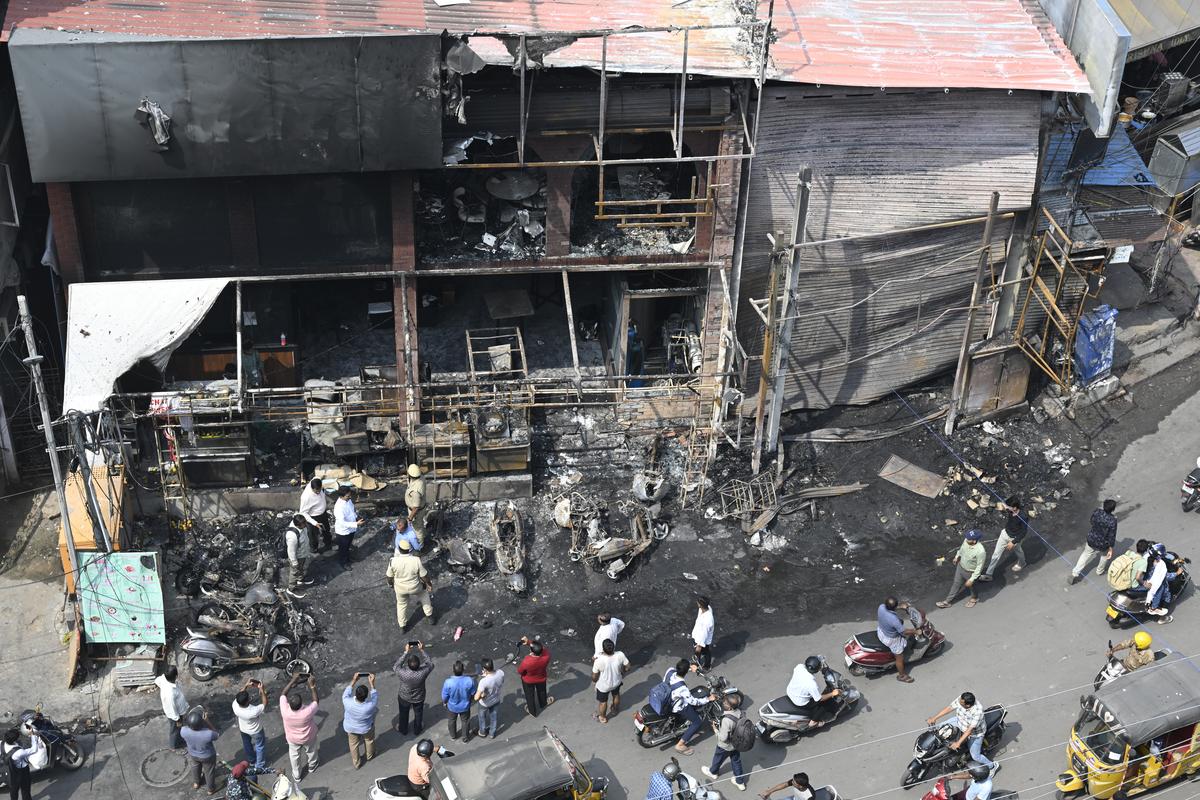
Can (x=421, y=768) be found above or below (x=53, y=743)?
above

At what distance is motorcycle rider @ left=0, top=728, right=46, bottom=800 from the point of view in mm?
20500

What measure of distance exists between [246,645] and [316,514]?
3.10 m

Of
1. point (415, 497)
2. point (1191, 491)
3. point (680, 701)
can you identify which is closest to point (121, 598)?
point (415, 497)

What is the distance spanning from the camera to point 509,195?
28.0 metres

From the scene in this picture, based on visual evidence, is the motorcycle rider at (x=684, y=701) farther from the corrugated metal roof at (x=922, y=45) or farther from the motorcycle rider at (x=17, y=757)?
the corrugated metal roof at (x=922, y=45)

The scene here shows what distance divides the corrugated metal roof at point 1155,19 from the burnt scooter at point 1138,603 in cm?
1613

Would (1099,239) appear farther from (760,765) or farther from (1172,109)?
(760,765)

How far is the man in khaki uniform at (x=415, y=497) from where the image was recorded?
85.4 feet

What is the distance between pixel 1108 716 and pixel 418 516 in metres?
13.4

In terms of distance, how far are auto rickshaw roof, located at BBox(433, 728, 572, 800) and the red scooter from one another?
6108 millimetres

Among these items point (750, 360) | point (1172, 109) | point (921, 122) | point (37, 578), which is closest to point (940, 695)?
point (750, 360)

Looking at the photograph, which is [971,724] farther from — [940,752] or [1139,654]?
[1139,654]

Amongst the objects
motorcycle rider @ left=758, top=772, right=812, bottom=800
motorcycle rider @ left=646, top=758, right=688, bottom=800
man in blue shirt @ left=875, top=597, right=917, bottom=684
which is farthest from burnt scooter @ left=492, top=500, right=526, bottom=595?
motorcycle rider @ left=758, top=772, right=812, bottom=800

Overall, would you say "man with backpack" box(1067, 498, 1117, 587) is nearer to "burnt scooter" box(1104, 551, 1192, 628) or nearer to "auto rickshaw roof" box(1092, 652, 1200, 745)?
"burnt scooter" box(1104, 551, 1192, 628)
